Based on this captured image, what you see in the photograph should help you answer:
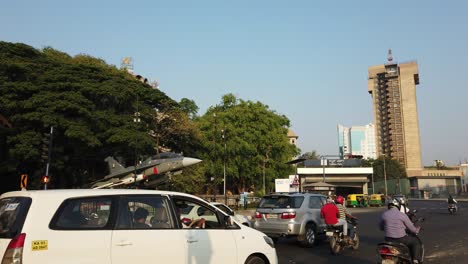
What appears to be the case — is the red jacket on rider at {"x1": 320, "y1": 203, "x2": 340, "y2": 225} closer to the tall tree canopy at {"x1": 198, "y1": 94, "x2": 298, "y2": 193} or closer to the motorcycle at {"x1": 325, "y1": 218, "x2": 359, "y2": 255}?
the motorcycle at {"x1": 325, "y1": 218, "x2": 359, "y2": 255}

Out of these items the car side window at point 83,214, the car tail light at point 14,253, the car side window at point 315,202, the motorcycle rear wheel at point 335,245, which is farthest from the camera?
the car side window at point 315,202

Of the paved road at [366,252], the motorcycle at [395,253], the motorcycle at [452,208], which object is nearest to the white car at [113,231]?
the motorcycle at [395,253]

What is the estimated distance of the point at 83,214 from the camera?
580 cm

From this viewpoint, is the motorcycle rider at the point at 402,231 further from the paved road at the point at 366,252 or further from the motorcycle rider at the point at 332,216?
the motorcycle rider at the point at 332,216

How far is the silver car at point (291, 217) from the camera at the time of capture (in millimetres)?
13203

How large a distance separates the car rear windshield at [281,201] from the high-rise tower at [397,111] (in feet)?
402

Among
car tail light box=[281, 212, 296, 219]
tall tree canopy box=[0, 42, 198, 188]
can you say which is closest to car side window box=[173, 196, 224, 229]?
car tail light box=[281, 212, 296, 219]

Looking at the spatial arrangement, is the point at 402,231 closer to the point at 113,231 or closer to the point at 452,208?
the point at 113,231

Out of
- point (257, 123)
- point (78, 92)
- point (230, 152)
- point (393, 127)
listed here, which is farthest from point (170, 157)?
point (393, 127)

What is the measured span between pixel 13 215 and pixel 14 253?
1.74 feet

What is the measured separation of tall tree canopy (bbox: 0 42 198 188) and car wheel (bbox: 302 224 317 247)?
1016 inches

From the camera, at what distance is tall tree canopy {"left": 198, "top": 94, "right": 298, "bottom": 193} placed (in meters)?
55.9

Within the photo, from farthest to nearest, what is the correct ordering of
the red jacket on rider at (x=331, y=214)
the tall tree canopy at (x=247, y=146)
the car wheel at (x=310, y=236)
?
the tall tree canopy at (x=247, y=146) < the car wheel at (x=310, y=236) < the red jacket on rider at (x=331, y=214)

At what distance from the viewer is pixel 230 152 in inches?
2178
